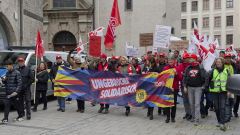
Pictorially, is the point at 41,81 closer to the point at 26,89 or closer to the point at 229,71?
the point at 26,89

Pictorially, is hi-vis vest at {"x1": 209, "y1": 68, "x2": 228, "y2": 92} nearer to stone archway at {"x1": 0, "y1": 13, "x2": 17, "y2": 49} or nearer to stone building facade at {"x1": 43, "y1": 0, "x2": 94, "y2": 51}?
stone archway at {"x1": 0, "y1": 13, "x2": 17, "y2": 49}

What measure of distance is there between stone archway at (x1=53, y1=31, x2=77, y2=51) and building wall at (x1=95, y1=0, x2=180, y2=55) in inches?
124

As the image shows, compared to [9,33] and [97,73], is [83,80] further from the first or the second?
[9,33]

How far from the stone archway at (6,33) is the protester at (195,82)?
13760 millimetres

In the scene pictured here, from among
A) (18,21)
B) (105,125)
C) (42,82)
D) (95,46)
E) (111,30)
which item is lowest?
(105,125)

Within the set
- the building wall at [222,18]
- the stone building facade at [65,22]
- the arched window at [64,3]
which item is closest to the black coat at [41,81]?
the stone building facade at [65,22]

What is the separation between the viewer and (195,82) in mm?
11211

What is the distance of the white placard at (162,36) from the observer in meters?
16.9

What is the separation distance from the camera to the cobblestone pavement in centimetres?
1032

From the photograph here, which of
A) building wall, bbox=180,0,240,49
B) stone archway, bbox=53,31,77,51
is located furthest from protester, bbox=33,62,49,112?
building wall, bbox=180,0,240,49

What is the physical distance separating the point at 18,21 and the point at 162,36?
34.7 ft

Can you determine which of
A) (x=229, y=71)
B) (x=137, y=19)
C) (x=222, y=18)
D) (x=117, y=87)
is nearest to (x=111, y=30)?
(x=117, y=87)

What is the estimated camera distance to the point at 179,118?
12570mm

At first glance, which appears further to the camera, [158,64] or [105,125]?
[158,64]
